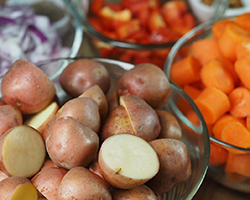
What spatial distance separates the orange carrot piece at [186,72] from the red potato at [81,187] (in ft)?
1.96

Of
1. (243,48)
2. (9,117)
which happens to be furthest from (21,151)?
(243,48)

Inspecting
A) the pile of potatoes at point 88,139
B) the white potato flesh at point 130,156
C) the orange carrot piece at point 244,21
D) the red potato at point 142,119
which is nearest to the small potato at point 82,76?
the pile of potatoes at point 88,139

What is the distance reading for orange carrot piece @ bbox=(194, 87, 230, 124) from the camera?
0.99 m

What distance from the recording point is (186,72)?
1.14 meters

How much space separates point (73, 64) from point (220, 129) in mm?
491

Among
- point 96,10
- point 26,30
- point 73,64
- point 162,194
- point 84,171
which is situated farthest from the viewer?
point 96,10

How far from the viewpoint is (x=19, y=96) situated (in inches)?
32.9

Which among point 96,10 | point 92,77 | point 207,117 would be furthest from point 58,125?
point 96,10

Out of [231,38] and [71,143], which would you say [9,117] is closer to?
[71,143]

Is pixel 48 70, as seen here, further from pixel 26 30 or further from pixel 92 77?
pixel 26 30

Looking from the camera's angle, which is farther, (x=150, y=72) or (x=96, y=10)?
(x=96, y=10)

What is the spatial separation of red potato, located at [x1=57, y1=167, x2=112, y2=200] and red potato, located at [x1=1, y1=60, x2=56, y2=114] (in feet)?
0.89

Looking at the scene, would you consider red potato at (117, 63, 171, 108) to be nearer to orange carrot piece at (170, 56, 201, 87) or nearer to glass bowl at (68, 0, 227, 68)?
orange carrot piece at (170, 56, 201, 87)

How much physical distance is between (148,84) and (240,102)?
1.06 feet
